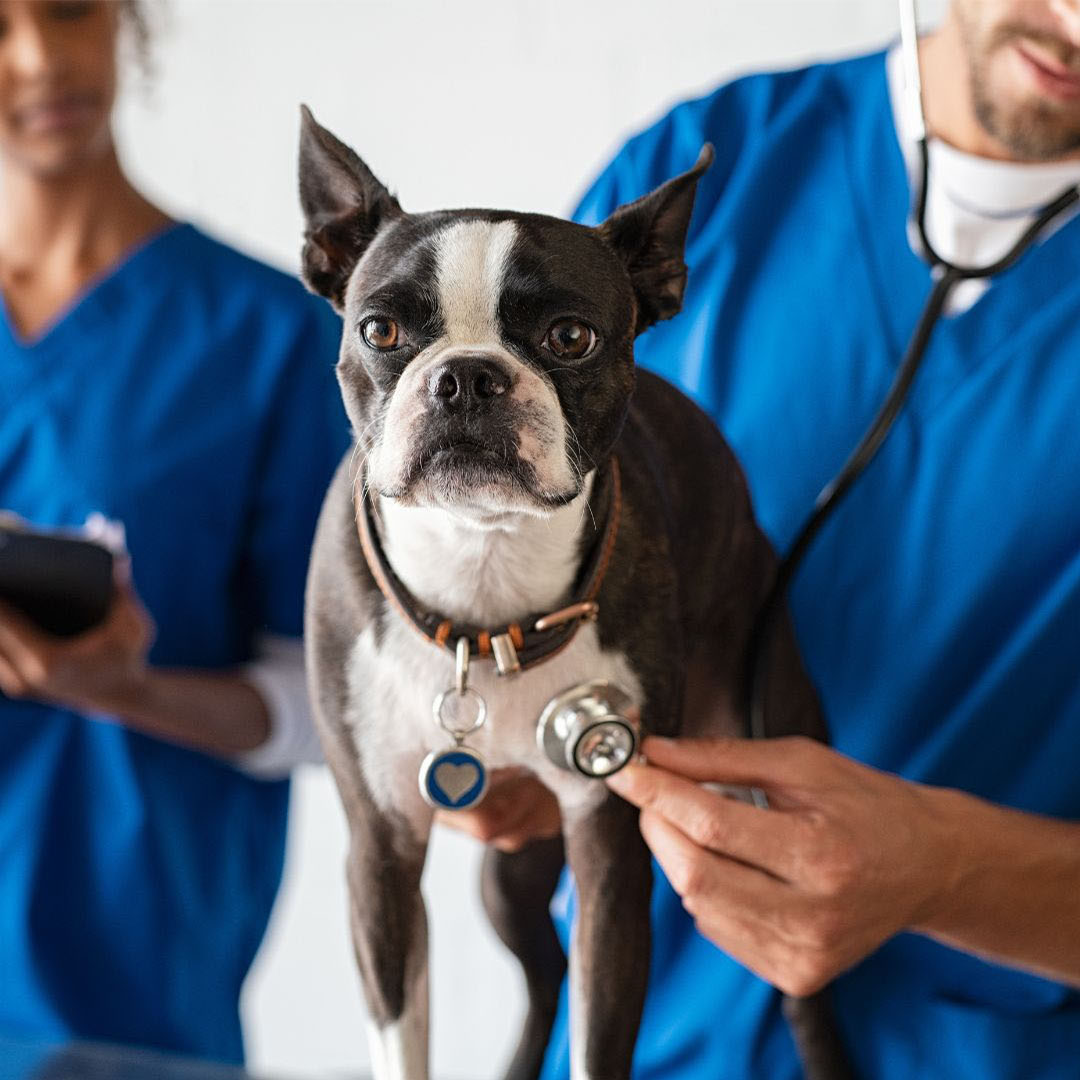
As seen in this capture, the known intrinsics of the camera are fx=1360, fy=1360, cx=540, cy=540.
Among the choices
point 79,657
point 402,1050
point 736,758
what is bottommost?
point 79,657

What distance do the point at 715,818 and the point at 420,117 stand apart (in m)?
1.11

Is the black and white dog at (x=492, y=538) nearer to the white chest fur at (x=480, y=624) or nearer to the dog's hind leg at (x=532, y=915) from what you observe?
the white chest fur at (x=480, y=624)

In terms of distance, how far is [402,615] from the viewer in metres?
0.64

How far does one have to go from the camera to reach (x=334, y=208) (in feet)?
1.99

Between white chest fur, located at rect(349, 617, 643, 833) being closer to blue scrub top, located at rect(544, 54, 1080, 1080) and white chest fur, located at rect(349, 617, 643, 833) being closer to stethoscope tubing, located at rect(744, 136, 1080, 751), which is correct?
stethoscope tubing, located at rect(744, 136, 1080, 751)

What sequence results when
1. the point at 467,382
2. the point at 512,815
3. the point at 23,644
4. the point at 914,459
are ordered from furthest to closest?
the point at 23,644 < the point at 914,459 < the point at 512,815 < the point at 467,382

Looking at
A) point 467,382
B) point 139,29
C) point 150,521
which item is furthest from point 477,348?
point 139,29

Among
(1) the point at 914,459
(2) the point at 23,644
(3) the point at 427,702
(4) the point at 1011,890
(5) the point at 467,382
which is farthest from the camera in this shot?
(2) the point at 23,644

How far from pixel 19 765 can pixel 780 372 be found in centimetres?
83

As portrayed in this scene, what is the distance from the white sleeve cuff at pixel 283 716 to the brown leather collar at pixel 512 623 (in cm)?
74

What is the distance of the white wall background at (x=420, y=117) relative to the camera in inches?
→ 68.8

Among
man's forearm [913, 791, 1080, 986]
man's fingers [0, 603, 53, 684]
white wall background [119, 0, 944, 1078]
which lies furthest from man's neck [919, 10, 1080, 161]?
man's fingers [0, 603, 53, 684]

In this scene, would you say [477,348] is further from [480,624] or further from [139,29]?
[139,29]

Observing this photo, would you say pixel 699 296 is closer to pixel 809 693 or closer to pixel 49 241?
pixel 809 693
